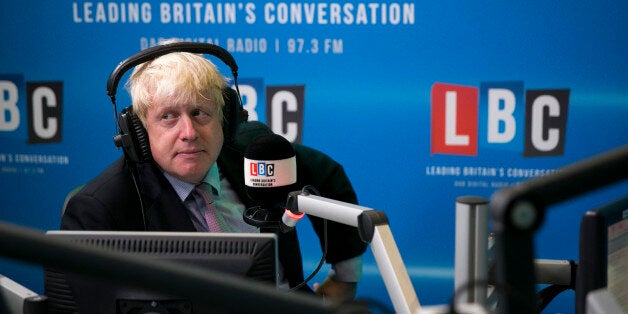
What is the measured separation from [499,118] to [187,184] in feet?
4.61

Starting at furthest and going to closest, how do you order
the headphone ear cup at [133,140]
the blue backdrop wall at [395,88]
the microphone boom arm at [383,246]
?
the blue backdrop wall at [395,88], the headphone ear cup at [133,140], the microphone boom arm at [383,246]

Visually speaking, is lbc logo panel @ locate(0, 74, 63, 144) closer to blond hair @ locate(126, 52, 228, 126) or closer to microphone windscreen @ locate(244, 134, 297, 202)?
blond hair @ locate(126, 52, 228, 126)

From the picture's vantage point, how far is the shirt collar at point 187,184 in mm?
2131

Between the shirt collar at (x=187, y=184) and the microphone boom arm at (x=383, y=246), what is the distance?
2.65 feet

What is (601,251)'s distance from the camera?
134 cm

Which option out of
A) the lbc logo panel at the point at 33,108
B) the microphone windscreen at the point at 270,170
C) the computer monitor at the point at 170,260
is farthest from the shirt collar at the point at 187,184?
the lbc logo panel at the point at 33,108

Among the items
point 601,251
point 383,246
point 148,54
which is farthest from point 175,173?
point 601,251

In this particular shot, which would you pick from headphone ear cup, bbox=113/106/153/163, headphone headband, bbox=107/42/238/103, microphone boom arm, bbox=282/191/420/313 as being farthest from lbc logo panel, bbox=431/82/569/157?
microphone boom arm, bbox=282/191/420/313

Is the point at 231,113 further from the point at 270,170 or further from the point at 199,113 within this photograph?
the point at 270,170

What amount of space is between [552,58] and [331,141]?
0.86 metres

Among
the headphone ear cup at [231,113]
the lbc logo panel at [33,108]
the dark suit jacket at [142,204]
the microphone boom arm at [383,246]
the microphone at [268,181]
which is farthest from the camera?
the lbc logo panel at [33,108]

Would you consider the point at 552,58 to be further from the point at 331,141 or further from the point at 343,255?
the point at 343,255

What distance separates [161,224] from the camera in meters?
2.03

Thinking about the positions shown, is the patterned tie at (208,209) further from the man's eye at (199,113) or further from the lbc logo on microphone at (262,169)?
the lbc logo on microphone at (262,169)
